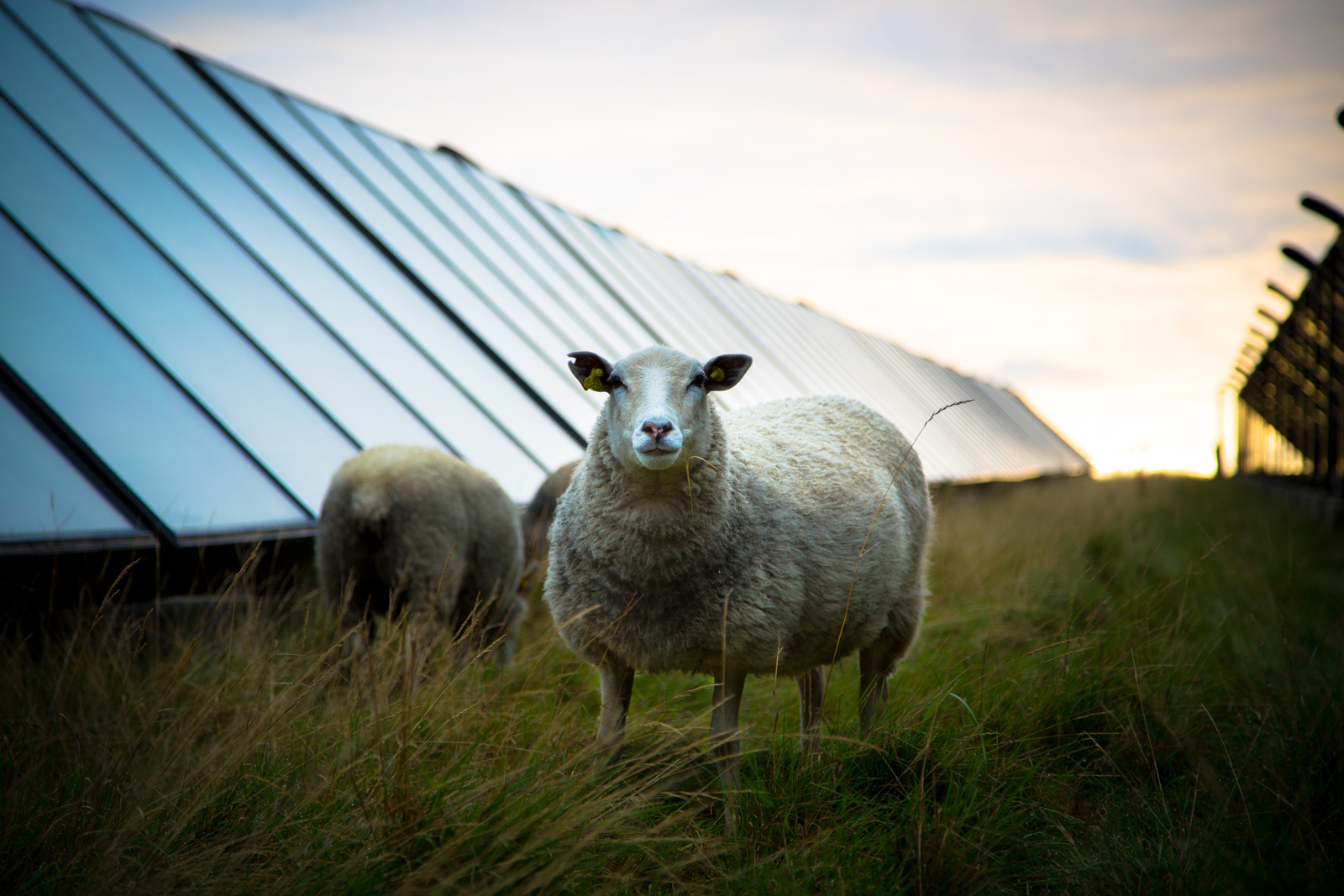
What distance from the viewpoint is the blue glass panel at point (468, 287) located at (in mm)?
6676

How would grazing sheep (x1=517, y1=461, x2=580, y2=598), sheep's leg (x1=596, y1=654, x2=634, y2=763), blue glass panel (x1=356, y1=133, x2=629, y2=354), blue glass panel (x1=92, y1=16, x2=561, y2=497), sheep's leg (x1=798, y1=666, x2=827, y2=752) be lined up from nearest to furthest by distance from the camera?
sheep's leg (x1=596, y1=654, x2=634, y2=763) → sheep's leg (x1=798, y1=666, x2=827, y2=752) → grazing sheep (x1=517, y1=461, x2=580, y2=598) → blue glass panel (x1=92, y1=16, x2=561, y2=497) → blue glass panel (x1=356, y1=133, x2=629, y2=354)

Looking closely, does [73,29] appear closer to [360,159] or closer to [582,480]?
[360,159]

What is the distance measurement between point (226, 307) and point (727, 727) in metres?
3.75

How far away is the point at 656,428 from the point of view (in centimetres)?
232

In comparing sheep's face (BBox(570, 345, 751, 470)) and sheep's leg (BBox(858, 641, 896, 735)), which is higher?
sheep's face (BBox(570, 345, 751, 470))

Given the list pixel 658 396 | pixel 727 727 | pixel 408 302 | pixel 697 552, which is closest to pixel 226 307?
pixel 408 302

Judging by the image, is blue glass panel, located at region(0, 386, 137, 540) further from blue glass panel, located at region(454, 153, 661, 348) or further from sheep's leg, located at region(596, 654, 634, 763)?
blue glass panel, located at region(454, 153, 661, 348)

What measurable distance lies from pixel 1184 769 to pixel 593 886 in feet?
7.67

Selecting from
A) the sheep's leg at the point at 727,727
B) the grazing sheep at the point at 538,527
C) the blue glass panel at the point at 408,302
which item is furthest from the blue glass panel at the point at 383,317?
the sheep's leg at the point at 727,727

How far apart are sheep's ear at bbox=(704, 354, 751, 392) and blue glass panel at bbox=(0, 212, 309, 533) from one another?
2.26m

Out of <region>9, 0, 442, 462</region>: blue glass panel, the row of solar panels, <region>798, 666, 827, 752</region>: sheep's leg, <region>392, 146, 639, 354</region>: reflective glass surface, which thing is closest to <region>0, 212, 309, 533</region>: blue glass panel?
the row of solar panels

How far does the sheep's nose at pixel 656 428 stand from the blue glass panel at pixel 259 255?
2.75 metres

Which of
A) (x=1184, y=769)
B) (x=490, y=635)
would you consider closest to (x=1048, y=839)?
(x=1184, y=769)

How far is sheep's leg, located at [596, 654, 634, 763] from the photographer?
104 inches
